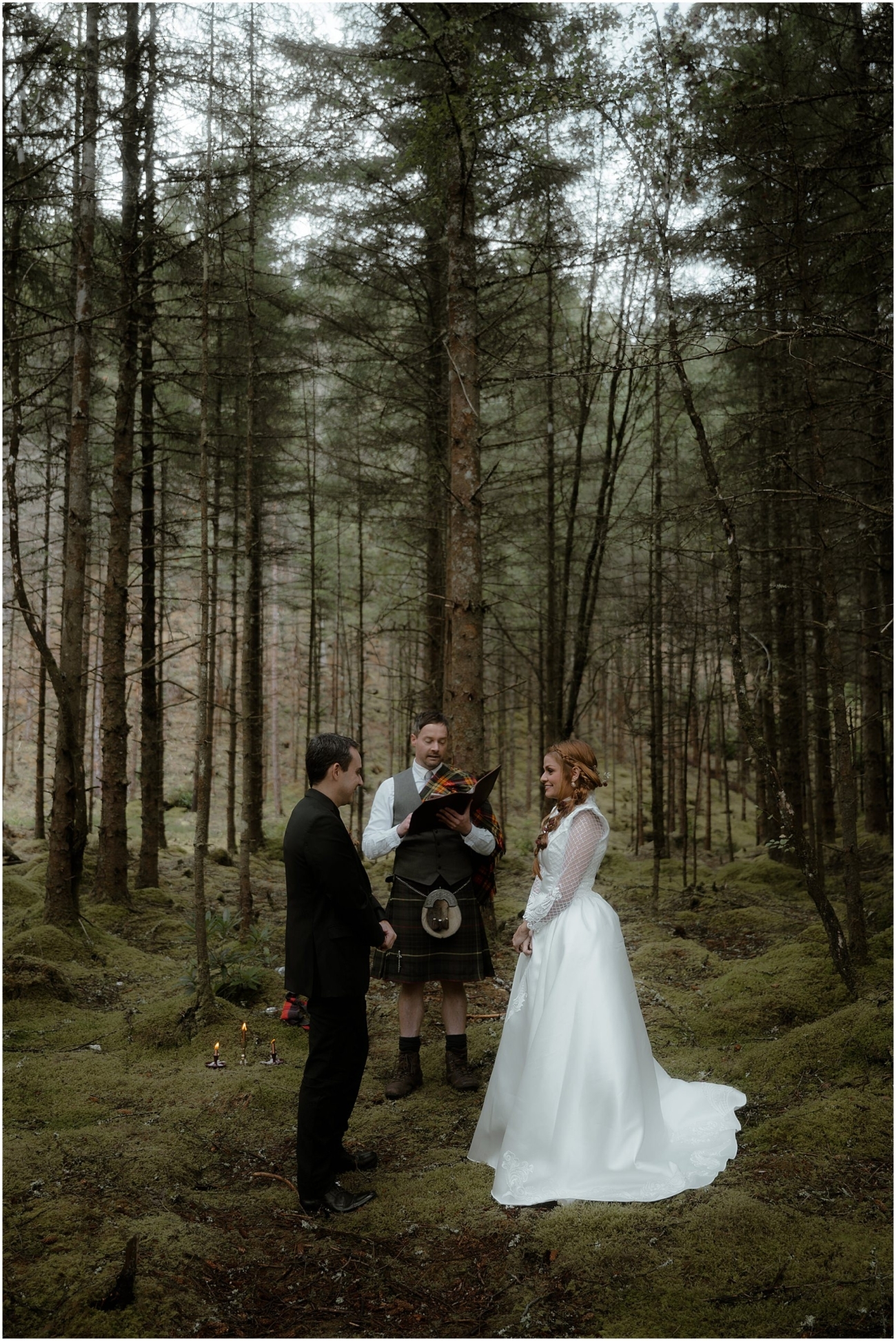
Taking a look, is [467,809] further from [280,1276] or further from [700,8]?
[700,8]

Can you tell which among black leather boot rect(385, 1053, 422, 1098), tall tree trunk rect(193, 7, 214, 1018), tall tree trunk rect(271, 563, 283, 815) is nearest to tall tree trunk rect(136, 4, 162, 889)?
tall tree trunk rect(193, 7, 214, 1018)

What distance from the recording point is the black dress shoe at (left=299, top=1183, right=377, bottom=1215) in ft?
12.1

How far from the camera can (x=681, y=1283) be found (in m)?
3.05

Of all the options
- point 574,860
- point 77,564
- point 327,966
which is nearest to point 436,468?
point 77,564

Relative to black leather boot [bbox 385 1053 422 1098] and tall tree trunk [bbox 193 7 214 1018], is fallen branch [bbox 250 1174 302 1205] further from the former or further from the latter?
tall tree trunk [bbox 193 7 214 1018]

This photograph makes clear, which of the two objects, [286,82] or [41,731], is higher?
[286,82]

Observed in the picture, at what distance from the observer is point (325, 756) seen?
3.97 m

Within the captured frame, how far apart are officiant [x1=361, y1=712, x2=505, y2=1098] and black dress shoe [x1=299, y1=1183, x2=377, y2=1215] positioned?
4.12ft

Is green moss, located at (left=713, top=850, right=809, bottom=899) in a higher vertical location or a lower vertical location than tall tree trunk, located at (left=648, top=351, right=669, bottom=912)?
lower

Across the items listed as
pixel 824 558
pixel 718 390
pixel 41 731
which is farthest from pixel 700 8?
pixel 41 731

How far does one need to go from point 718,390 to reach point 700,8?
17.3 feet

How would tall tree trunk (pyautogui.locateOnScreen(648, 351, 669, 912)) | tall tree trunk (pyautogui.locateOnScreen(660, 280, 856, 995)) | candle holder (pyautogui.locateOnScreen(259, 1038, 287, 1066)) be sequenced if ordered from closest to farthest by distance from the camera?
candle holder (pyautogui.locateOnScreen(259, 1038, 287, 1066)) → tall tree trunk (pyautogui.locateOnScreen(660, 280, 856, 995)) → tall tree trunk (pyautogui.locateOnScreen(648, 351, 669, 912))

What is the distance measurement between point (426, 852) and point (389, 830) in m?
0.30

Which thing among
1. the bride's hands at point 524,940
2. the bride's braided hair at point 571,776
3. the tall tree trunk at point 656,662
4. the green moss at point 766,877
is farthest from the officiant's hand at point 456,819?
the green moss at point 766,877
